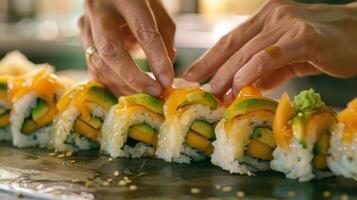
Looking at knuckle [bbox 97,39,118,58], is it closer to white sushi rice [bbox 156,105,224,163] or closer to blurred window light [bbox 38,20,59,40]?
white sushi rice [bbox 156,105,224,163]

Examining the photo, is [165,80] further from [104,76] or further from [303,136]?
[303,136]

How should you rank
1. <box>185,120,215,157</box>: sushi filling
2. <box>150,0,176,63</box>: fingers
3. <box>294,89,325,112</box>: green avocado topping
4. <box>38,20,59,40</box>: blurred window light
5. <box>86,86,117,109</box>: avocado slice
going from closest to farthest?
1. <box>294,89,325,112</box>: green avocado topping
2. <box>185,120,215,157</box>: sushi filling
3. <box>86,86,117,109</box>: avocado slice
4. <box>150,0,176,63</box>: fingers
5. <box>38,20,59,40</box>: blurred window light

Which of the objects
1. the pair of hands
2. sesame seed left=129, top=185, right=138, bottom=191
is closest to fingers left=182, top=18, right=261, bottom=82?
the pair of hands

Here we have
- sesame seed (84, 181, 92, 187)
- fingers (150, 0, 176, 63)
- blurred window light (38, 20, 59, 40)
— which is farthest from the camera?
blurred window light (38, 20, 59, 40)

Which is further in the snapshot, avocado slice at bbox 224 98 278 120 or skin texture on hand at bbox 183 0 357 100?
skin texture on hand at bbox 183 0 357 100

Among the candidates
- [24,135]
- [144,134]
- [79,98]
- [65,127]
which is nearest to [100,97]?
[79,98]

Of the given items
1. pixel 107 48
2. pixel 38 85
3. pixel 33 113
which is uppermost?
pixel 107 48
